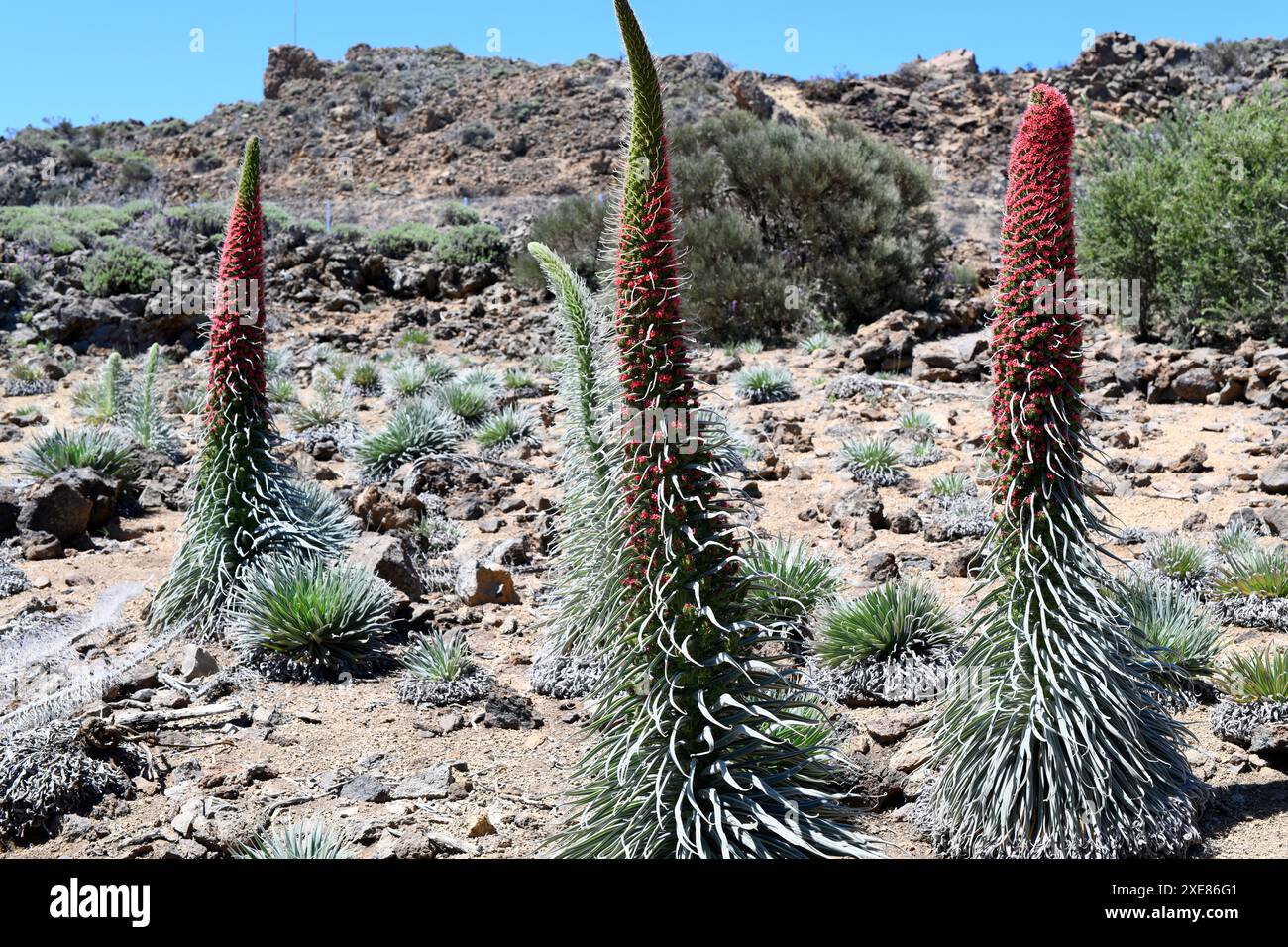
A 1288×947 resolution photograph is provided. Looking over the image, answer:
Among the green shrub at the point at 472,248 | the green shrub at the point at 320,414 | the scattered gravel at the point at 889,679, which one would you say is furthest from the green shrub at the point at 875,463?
the green shrub at the point at 472,248

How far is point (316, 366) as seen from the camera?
12.0m

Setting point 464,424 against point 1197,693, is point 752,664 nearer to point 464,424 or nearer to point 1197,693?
point 1197,693

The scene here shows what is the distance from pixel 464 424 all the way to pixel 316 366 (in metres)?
4.45

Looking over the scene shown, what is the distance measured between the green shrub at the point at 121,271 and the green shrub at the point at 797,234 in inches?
300

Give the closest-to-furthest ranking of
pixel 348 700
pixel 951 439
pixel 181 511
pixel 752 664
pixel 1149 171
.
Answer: pixel 752 664, pixel 348 700, pixel 181 511, pixel 951 439, pixel 1149 171

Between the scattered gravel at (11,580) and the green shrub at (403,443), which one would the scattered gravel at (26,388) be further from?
the scattered gravel at (11,580)

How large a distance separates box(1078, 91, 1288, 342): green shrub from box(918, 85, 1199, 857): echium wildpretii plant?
8.85 m

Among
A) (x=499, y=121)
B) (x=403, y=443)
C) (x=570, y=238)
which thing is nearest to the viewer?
(x=403, y=443)

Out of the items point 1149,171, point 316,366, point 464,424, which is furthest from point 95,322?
point 1149,171

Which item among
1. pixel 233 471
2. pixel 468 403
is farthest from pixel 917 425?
pixel 233 471

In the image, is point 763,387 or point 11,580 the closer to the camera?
point 11,580

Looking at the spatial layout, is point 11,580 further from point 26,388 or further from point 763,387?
point 26,388

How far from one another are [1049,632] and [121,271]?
14.7 m

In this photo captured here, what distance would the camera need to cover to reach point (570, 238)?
1636 cm
